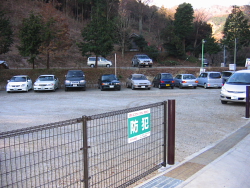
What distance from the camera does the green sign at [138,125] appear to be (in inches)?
177

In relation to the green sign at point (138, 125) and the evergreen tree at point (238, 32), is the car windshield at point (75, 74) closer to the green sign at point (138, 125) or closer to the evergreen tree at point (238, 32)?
the green sign at point (138, 125)

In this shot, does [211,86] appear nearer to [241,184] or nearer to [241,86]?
[241,86]

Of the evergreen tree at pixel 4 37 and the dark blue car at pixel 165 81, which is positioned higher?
the evergreen tree at pixel 4 37

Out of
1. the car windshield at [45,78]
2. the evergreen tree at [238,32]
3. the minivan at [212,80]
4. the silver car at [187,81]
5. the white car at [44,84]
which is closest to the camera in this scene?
the white car at [44,84]

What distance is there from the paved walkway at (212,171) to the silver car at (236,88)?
24.2ft

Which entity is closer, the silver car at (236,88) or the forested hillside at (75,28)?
the silver car at (236,88)

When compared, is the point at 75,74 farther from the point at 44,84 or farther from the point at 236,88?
the point at 236,88

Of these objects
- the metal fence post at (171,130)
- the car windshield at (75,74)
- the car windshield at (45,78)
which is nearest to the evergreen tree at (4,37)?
the car windshield at (45,78)

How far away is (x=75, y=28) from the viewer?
204 feet

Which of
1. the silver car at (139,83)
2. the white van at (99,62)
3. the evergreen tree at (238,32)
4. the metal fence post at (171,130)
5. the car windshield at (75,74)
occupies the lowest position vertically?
the metal fence post at (171,130)

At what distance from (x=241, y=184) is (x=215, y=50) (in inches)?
2082

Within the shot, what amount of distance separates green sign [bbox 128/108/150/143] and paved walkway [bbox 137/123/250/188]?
2.76ft

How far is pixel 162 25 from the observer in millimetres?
66812

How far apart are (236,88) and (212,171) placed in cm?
1003
